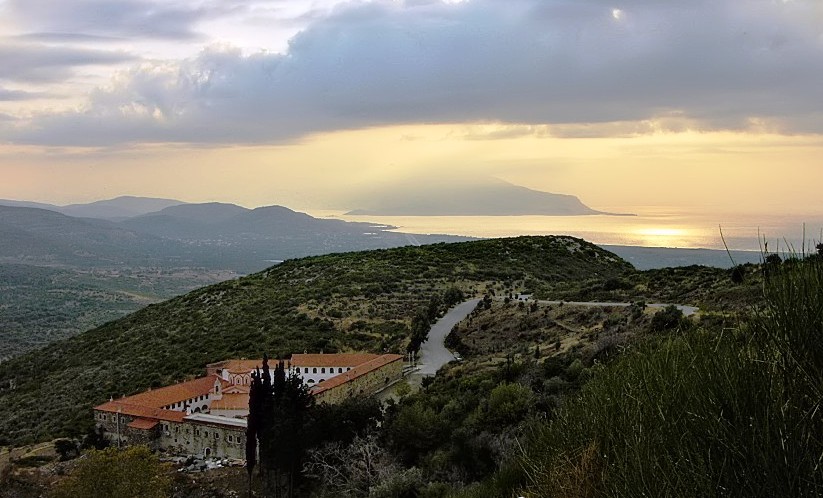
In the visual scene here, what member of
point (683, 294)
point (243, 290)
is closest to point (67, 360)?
point (243, 290)

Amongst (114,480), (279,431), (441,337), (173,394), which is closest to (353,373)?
(441,337)

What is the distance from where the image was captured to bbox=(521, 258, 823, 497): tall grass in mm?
3975

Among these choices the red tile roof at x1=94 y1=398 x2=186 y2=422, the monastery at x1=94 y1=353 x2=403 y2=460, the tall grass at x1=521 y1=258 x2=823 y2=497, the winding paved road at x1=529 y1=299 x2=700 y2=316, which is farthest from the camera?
the red tile roof at x1=94 y1=398 x2=186 y2=422

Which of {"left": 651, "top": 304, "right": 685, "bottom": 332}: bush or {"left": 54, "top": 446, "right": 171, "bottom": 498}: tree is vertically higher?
{"left": 651, "top": 304, "right": 685, "bottom": 332}: bush

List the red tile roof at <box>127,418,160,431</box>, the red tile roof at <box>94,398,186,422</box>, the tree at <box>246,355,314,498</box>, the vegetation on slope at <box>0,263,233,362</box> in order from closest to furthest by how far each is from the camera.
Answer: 1. the tree at <box>246,355,314,498</box>
2. the red tile roof at <box>127,418,160,431</box>
3. the red tile roof at <box>94,398,186,422</box>
4. the vegetation on slope at <box>0,263,233,362</box>

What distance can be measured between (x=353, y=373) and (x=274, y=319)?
546 inches

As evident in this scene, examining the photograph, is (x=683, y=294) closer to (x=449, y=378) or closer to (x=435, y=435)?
(x=449, y=378)

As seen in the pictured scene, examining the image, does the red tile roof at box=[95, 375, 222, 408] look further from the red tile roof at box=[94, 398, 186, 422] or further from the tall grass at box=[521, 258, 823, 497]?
the tall grass at box=[521, 258, 823, 497]

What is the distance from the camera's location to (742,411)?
14.0 ft

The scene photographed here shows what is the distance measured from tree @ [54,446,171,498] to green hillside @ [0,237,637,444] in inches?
303

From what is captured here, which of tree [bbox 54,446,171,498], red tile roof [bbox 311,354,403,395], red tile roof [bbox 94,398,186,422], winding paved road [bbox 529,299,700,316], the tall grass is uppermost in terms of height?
the tall grass

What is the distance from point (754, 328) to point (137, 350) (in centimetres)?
3943

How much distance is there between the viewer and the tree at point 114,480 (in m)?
19.0

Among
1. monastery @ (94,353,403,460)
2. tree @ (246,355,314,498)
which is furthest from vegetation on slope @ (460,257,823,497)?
monastery @ (94,353,403,460)
